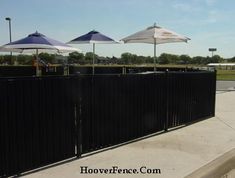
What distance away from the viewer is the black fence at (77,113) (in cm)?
567

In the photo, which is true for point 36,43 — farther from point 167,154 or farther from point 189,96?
point 167,154

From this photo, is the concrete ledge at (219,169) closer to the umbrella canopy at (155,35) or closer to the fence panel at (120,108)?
the fence panel at (120,108)

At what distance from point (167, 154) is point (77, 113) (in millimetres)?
1735

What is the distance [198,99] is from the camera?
10.8 meters

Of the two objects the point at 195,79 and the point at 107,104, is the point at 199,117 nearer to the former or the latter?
the point at 195,79

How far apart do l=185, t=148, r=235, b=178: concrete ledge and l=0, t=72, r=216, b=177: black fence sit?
6.22 feet

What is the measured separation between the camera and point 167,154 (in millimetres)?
7199

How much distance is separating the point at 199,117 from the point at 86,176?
5.83 m

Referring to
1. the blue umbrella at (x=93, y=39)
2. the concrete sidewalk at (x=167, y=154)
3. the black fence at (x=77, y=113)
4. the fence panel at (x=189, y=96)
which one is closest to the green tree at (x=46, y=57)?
the blue umbrella at (x=93, y=39)

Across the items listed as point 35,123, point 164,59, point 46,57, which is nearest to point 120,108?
point 35,123

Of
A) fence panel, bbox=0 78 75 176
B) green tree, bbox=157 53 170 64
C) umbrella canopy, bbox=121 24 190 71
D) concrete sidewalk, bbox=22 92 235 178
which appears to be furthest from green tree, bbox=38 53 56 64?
green tree, bbox=157 53 170 64

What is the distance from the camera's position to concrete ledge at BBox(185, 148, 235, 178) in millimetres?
6133

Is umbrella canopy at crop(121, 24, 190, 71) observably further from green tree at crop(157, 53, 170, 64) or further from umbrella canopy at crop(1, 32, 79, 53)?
green tree at crop(157, 53, 170, 64)

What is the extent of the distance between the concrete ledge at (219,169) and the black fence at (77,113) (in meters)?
1.90
